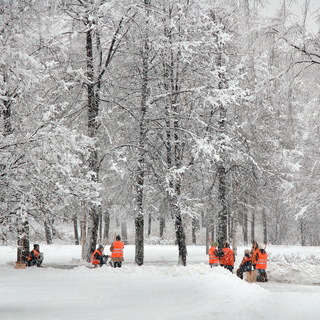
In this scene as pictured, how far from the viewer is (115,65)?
19312 mm

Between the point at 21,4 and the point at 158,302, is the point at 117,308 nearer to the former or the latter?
the point at 158,302

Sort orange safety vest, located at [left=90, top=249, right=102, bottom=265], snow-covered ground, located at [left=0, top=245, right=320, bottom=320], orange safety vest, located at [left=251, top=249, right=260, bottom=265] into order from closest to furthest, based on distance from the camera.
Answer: snow-covered ground, located at [left=0, top=245, right=320, bottom=320], orange safety vest, located at [left=90, top=249, right=102, bottom=265], orange safety vest, located at [left=251, top=249, right=260, bottom=265]

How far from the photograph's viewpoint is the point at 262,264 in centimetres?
1605

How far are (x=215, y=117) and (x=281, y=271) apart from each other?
8.18m

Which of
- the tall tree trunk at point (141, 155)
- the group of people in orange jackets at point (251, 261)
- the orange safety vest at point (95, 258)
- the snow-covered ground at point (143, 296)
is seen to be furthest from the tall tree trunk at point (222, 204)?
the orange safety vest at point (95, 258)

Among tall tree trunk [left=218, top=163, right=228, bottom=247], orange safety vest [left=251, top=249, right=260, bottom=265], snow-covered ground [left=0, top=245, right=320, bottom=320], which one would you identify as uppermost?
tall tree trunk [left=218, top=163, right=228, bottom=247]

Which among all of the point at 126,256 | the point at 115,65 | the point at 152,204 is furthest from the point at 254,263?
the point at 126,256

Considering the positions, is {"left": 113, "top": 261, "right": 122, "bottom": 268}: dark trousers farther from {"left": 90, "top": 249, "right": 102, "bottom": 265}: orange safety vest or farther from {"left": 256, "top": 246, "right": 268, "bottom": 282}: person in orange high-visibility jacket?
{"left": 256, "top": 246, "right": 268, "bottom": 282}: person in orange high-visibility jacket

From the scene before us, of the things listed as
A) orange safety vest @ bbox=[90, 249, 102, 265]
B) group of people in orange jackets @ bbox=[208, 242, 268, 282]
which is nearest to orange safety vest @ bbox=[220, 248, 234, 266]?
group of people in orange jackets @ bbox=[208, 242, 268, 282]

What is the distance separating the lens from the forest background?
8.41 meters

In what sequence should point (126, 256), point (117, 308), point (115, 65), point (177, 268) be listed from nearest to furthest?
point (117, 308), point (177, 268), point (115, 65), point (126, 256)

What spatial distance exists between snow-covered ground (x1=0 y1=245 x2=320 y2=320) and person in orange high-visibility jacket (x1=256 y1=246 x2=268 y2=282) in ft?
4.98

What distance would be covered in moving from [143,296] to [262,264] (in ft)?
25.0

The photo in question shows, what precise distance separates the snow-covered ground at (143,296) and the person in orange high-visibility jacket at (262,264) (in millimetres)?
1519
